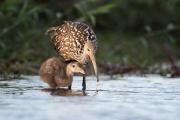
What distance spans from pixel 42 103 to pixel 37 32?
15.5ft

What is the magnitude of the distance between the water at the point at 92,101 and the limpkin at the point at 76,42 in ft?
1.16

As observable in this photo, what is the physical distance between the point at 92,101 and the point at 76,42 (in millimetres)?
1714

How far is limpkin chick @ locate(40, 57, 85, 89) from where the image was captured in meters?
8.49

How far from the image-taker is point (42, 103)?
704 centimetres

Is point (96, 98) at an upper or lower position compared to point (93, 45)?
lower

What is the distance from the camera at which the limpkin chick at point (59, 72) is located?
849 centimetres

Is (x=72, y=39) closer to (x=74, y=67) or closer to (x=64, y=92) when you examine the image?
(x=74, y=67)

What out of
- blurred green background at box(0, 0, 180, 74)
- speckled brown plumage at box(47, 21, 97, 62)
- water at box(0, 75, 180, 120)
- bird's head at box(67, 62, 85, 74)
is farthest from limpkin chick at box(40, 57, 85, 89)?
blurred green background at box(0, 0, 180, 74)

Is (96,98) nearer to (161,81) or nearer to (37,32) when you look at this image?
(161,81)

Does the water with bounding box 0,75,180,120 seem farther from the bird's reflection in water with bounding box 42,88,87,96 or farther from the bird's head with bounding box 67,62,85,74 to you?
the bird's head with bounding box 67,62,85,74

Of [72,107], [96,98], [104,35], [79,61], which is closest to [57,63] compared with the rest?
[79,61]

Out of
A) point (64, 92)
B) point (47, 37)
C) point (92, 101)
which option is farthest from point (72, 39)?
point (47, 37)

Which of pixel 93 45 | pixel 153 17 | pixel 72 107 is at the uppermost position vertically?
pixel 153 17

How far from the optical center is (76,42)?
886cm
